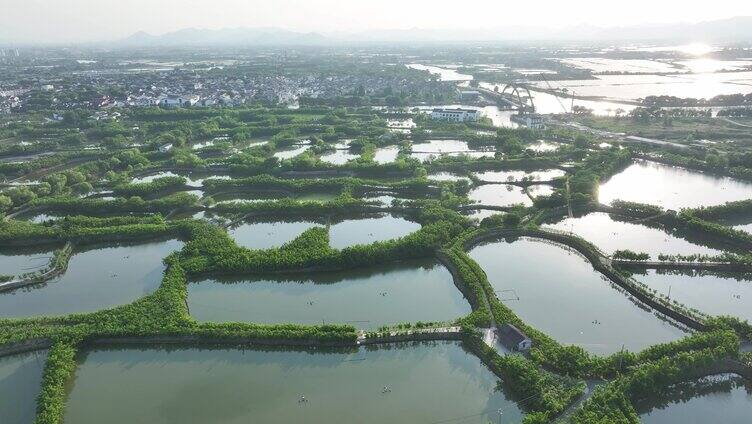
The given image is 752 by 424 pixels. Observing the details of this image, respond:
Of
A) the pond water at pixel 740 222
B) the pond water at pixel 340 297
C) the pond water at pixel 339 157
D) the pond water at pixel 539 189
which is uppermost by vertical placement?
the pond water at pixel 339 157

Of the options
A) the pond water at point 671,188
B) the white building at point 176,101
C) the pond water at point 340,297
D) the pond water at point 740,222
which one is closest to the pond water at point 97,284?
the pond water at point 340,297

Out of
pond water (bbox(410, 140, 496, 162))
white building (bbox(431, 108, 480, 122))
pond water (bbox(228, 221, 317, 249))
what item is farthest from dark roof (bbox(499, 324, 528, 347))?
white building (bbox(431, 108, 480, 122))

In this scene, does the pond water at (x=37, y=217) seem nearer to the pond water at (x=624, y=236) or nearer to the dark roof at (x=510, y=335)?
the dark roof at (x=510, y=335)

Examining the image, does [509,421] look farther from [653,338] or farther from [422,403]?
[653,338]

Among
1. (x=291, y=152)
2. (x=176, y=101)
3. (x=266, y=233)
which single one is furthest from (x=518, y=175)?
(x=176, y=101)

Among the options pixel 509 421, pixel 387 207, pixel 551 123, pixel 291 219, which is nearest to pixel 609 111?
pixel 551 123

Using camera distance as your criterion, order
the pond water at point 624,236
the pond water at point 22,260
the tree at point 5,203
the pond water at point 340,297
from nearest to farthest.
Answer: the pond water at point 340,297 < the pond water at point 22,260 < the pond water at point 624,236 < the tree at point 5,203

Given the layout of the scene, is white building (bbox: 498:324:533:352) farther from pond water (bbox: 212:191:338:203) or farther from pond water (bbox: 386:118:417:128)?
pond water (bbox: 386:118:417:128)

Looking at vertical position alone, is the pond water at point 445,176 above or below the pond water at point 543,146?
below
